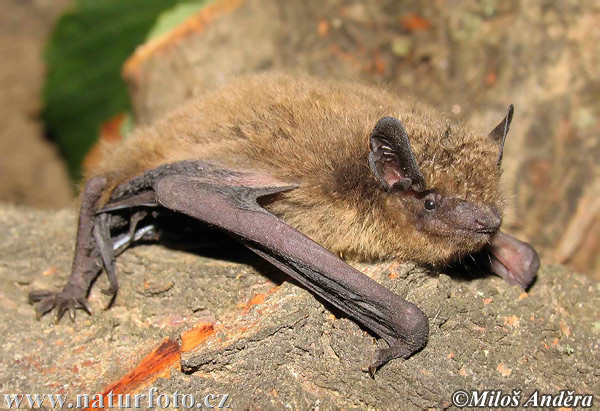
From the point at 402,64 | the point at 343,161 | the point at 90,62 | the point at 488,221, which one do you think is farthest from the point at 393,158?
the point at 90,62

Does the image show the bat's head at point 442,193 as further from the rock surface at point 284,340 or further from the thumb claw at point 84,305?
the thumb claw at point 84,305

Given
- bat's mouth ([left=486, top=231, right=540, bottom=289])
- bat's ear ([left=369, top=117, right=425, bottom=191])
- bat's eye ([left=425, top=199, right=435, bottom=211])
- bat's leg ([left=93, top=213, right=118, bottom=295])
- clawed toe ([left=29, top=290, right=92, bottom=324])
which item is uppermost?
bat's ear ([left=369, top=117, right=425, bottom=191])

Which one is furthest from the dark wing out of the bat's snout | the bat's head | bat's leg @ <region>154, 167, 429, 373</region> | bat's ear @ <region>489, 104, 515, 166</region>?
bat's ear @ <region>489, 104, 515, 166</region>

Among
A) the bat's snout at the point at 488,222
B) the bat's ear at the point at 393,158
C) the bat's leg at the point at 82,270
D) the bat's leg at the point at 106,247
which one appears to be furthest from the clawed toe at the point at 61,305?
the bat's snout at the point at 488,222

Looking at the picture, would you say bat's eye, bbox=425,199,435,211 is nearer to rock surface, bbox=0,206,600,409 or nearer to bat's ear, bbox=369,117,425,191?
bat's ear, bbox=369,117,425,191

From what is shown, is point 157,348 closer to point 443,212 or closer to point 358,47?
point 443,212

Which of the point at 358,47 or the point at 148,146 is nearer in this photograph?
the point at 148,146

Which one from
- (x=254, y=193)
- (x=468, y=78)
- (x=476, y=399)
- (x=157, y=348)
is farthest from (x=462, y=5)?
(x=157, y=348)
